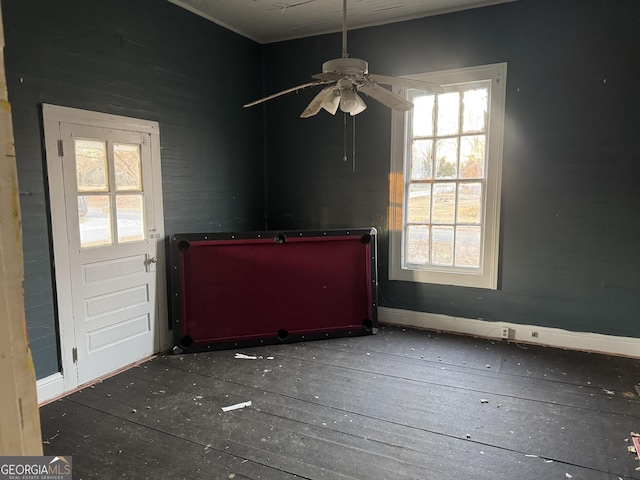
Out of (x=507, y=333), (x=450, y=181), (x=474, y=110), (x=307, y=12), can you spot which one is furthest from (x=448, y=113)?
(x=507, y=333)

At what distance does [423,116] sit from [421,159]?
41 centimetres

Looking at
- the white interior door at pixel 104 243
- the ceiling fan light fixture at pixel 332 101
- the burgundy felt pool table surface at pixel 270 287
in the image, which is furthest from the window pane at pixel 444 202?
the white interior door at pixel 104 243

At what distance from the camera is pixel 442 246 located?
420 cm

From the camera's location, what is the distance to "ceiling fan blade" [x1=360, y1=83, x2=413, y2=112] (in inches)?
102

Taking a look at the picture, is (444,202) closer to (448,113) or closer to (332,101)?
(448,113)

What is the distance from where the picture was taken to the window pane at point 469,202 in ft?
13.1

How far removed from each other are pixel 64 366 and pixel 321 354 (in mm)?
1928

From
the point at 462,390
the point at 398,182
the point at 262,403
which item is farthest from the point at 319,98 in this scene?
the point at 462,390

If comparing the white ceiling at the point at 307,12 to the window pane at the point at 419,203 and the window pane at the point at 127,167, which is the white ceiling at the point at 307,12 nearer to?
the window pane at the point at 127,167

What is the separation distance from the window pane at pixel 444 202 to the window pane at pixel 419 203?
6cm

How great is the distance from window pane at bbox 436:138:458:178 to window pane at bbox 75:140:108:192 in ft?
9.62

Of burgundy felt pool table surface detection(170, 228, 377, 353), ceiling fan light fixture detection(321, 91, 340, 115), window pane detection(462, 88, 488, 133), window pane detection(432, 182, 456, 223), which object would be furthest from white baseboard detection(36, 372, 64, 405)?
window pane detection(462, 88, 488, 133)

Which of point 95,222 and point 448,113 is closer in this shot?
point 95,222

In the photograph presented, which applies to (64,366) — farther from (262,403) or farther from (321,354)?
(321,354)
